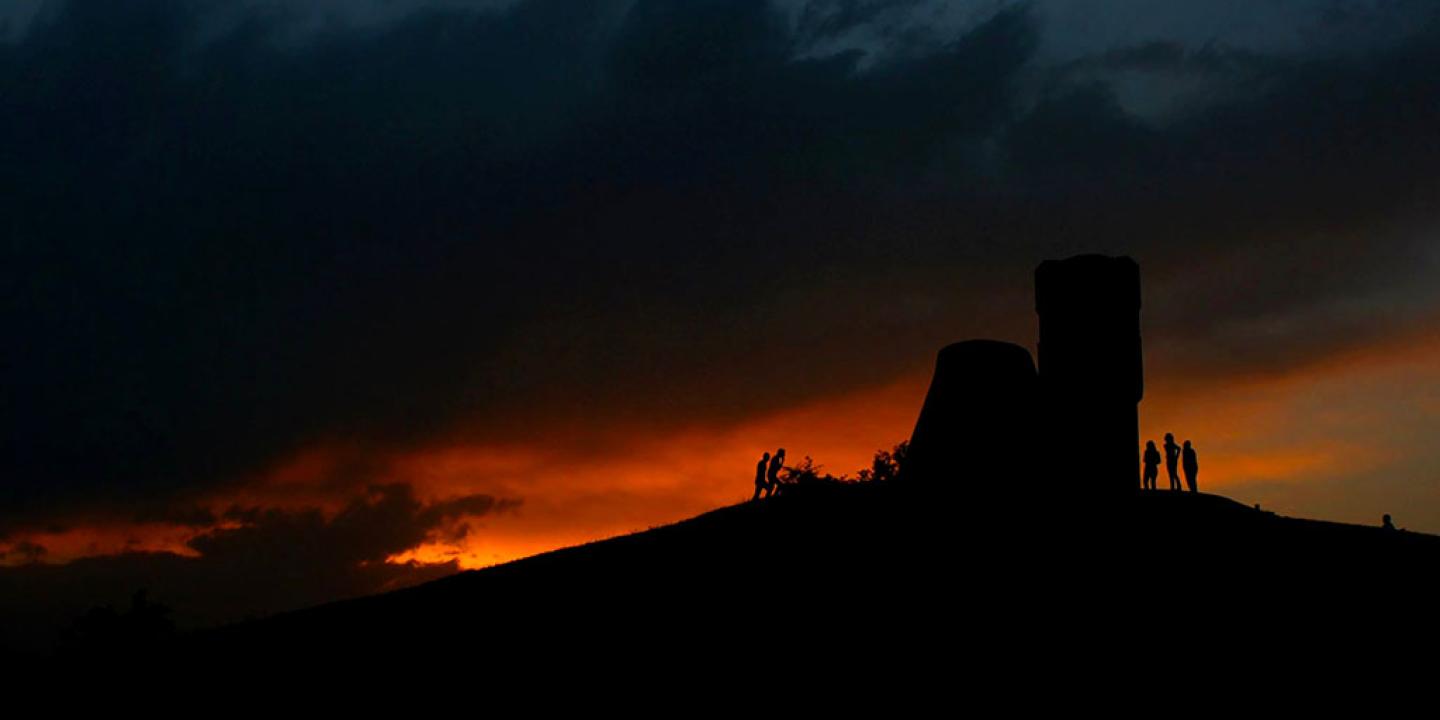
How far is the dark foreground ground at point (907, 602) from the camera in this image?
486 inches

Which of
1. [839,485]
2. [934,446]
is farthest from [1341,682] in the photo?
[839,485]

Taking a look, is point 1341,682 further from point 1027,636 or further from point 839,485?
point 839,485

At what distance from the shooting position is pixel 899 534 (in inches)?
595

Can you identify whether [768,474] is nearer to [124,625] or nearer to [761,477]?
[761,477]

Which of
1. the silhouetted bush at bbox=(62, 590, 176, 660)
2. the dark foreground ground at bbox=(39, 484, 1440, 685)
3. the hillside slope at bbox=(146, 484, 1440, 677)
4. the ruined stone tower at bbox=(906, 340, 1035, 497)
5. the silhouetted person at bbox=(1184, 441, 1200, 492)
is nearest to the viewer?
the dark foreground ground at bbox=(39, 484, 1440, 685)

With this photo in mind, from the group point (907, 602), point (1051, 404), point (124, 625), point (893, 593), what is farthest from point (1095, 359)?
point (124, 625)

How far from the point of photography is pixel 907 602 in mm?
→ 13242

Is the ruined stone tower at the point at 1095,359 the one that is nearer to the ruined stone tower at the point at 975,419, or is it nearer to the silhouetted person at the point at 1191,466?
the ruined stone tower at the point at 975,419

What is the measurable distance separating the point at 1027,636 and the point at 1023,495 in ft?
12.8

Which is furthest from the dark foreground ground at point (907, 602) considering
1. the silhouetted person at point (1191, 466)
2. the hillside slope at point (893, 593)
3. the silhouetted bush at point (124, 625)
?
the silhouetted bush at point (124, 625)

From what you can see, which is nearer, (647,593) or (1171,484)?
(647,593)

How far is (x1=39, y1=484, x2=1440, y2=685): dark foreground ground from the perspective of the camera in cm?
1234

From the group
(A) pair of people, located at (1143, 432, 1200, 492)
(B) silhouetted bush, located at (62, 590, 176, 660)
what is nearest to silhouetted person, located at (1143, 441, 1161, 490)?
(A) pair of people, located at (1143, 432, 1200, 492)

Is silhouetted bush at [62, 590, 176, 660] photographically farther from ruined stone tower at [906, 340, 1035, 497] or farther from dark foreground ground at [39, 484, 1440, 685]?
ruined stone tower at [906, 340, 1035, 497]
